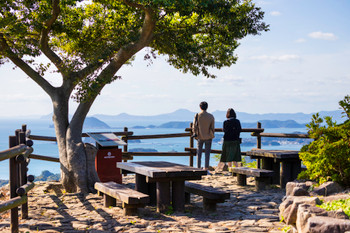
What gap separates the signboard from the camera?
34.0ft

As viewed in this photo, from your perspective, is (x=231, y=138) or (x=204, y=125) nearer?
(x=231, y=138)

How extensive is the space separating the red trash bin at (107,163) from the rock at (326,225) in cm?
682

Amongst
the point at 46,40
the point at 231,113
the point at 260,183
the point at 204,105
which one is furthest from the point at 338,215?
the point at 46,40

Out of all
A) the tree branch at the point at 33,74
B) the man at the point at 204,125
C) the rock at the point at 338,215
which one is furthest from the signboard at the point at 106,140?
the rock at the point at 338,215

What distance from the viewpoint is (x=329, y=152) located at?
7.66 metres

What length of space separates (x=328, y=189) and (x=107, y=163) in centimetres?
571

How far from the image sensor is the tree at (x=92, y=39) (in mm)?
10242

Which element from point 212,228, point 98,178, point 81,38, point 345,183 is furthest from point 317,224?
point 81,38

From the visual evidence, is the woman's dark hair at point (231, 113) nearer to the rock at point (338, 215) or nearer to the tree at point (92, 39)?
the tree at point (92, 39)

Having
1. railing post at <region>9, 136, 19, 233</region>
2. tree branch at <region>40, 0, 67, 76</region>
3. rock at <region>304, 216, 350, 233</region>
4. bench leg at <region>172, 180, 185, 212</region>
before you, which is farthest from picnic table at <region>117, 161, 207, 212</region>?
tree branch at <region>40, 0, 67, 76</region>

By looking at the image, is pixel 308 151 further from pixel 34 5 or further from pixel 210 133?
pixel 34 5

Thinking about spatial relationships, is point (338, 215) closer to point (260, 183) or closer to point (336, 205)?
point (336, 205)

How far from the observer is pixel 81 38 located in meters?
12.0

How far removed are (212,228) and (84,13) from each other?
27.1 feet
